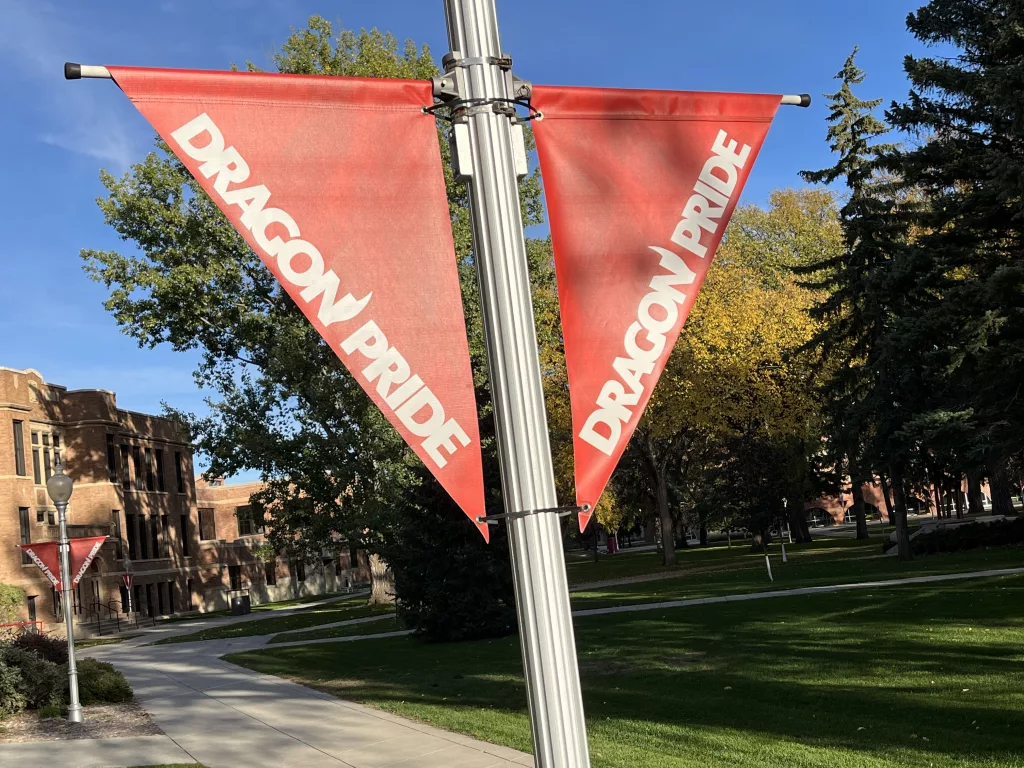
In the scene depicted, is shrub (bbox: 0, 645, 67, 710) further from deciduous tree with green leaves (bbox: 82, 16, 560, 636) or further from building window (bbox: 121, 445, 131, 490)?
building window (bbox: 121, 445, 131, 490)

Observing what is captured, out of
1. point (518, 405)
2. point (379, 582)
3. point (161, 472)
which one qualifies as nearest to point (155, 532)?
point (161, 472)

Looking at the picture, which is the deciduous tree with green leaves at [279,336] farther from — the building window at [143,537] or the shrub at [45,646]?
the building window at [143,537]

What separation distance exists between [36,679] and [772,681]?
11.6m

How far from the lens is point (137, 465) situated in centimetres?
5319

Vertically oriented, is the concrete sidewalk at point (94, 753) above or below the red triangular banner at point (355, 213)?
below

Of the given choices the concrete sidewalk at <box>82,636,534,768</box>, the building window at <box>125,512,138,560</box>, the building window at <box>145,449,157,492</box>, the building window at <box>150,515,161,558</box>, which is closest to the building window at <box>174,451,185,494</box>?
the building window at <box>145,449,157,492</box>

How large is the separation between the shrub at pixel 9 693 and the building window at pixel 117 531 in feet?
116

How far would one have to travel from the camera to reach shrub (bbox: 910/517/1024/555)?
97.3ft

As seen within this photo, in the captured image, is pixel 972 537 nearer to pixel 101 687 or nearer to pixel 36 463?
pixel 101 687

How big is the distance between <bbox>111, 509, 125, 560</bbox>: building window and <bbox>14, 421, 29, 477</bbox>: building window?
5947 millimetres

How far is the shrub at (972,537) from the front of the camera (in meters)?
29.7

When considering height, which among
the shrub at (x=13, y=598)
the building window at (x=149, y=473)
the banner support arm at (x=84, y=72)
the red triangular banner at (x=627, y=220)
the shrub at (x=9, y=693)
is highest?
the building window at (x=149, y=473)

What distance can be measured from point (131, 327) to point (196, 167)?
33.8 metres

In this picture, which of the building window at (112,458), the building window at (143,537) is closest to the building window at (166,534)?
the building window at (143,537)
